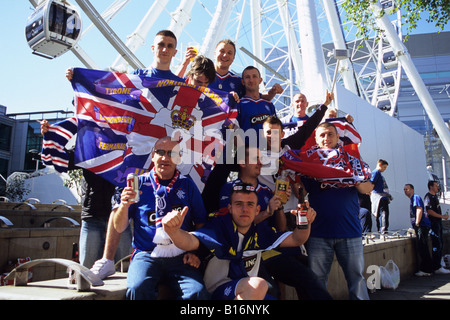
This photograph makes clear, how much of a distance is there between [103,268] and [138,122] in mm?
1660

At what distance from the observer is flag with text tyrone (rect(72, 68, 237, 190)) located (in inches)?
153

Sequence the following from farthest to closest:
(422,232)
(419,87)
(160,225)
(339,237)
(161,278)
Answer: (419,87) → (422,232) → (339,237) → (160,225) → (161,278)

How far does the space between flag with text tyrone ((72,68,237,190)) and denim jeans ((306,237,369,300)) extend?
128cm

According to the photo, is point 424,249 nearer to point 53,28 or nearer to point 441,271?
point 441,271

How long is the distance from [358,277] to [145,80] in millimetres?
2778

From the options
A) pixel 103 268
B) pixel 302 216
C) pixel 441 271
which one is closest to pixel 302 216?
pixel 302 216

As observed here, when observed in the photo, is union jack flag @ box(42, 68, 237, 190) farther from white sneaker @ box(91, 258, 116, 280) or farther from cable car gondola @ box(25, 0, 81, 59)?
cable car gondola @ box(25, 0, 81, 59)

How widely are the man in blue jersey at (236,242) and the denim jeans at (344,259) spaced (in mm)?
621

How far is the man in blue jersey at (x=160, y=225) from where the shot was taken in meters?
2.56

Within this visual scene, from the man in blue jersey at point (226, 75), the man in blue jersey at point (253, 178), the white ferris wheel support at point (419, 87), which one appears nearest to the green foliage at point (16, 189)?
the white ferris wheel support at point (419, 87)

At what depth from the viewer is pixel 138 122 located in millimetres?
4027

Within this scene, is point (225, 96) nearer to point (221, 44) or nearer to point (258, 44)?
point (221, 44)

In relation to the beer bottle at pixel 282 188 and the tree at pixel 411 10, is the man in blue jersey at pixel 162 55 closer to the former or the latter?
the beer bottle at pixel 282 188
